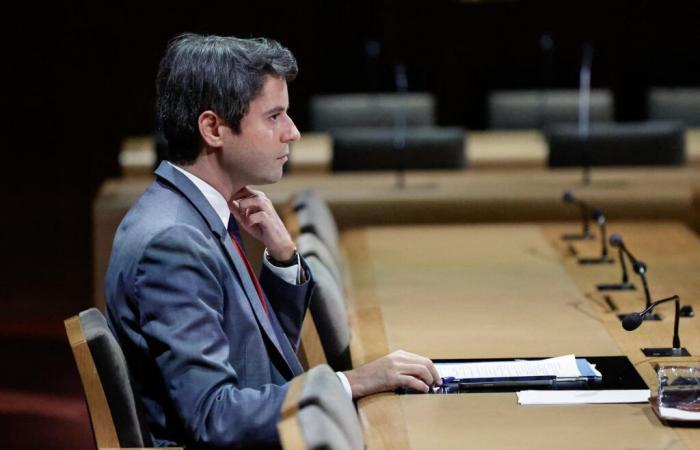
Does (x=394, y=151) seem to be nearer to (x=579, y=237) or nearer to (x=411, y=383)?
(x=579, y=237)

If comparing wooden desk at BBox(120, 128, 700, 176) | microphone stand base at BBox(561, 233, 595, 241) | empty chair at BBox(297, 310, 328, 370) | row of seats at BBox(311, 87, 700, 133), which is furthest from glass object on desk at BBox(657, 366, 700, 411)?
row of seats at BBox(311, 87, 700, 133)

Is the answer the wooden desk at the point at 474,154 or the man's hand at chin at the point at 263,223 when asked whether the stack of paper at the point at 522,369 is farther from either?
the wooden desk at the point at 474,154

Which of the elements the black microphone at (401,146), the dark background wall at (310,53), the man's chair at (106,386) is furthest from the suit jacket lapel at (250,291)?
the dark background wall at (310,53)

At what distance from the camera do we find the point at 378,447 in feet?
7.16

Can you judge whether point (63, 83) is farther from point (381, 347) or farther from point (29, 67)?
point (381, 347)

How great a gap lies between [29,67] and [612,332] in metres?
6.26

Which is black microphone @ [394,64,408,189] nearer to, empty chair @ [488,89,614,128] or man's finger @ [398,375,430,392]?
empty chair @ [488,89,614,128]

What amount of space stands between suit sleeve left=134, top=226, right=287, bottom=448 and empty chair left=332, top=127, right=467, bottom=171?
3.39 meters

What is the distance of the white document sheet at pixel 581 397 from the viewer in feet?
7.92

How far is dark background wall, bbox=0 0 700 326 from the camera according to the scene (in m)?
8.37

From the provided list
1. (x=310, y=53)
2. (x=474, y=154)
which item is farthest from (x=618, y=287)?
(x=310, y=53)

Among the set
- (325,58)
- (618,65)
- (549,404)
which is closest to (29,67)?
(325,58)

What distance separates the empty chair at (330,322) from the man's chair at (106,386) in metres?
0.68

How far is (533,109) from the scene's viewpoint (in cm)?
728
